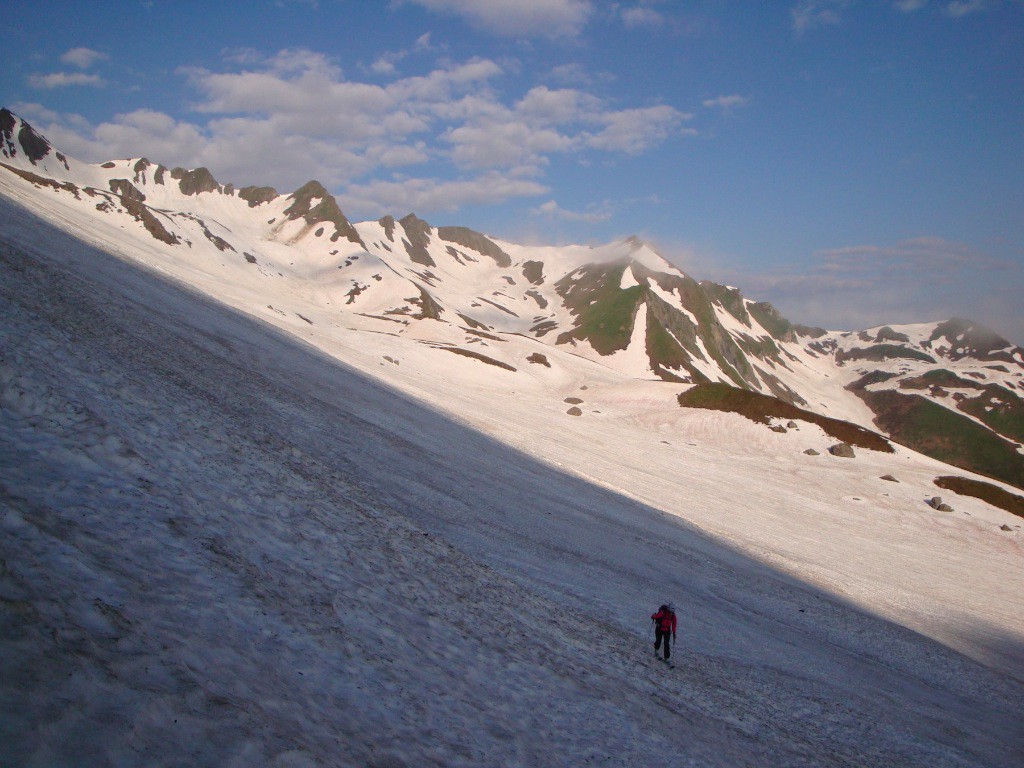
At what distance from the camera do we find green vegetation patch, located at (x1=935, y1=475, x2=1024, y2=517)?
163 feet

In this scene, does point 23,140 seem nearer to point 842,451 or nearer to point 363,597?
point 842,451

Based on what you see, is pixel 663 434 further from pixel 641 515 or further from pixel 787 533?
pixel 641 515

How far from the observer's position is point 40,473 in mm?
8062

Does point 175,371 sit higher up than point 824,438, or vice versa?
point 824,438

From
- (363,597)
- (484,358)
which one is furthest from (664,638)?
(484,358)

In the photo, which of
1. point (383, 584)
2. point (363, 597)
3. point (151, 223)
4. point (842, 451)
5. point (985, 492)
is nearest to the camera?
point (363, 597)

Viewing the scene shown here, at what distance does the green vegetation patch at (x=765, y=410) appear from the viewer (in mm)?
61406

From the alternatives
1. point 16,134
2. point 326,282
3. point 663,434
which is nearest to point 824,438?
point 663,434

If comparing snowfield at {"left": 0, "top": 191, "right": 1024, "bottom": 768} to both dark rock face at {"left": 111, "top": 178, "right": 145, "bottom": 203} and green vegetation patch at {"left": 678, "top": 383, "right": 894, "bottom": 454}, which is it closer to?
green vegetation patch at {"left": 678, "top": 383, "right": 894, "bottom": 454}

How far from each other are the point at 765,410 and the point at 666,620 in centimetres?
5766

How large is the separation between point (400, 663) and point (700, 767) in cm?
505

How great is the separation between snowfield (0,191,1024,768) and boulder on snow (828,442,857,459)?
25.5m

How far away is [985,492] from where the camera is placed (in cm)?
5088

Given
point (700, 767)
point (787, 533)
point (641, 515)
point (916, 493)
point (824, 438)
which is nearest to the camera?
point (700, 767)
